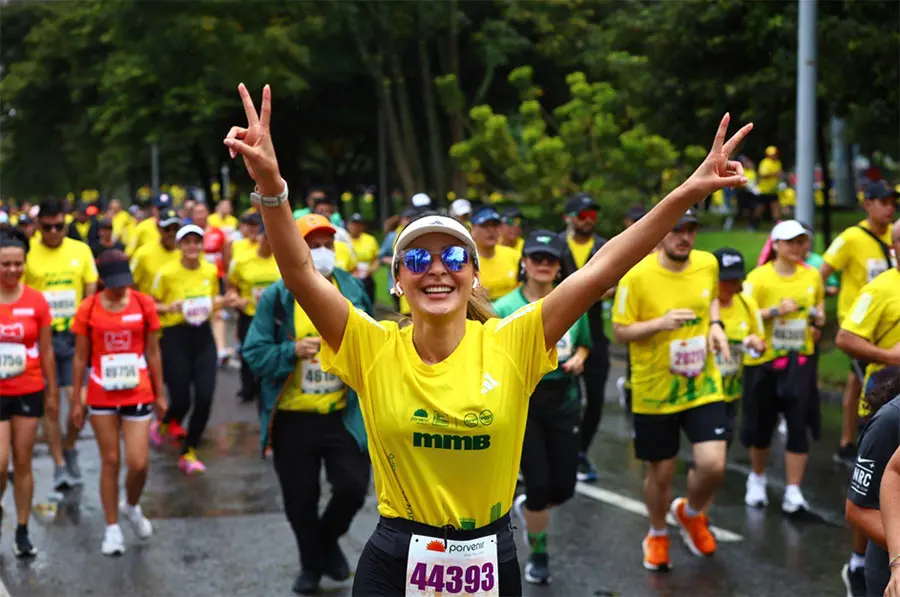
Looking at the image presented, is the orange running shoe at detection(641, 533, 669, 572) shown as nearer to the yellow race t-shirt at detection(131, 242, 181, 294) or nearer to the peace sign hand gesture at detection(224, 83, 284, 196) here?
the peace sign hand gesture at detection(224, 83, 284, 196)

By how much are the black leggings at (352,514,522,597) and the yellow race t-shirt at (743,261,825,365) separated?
19.4ft

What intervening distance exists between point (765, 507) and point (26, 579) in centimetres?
489

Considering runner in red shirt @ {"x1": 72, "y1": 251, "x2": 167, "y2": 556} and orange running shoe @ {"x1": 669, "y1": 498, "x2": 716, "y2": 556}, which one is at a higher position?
runner in red shirt @ {"x1": 72, "y1": 251, "x2": 167, "y2": 556}

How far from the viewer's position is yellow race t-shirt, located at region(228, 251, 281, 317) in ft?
43.0

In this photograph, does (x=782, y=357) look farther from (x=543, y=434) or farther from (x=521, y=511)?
(x=543, y=434)

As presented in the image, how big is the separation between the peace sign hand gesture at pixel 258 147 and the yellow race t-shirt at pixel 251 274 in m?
9.23

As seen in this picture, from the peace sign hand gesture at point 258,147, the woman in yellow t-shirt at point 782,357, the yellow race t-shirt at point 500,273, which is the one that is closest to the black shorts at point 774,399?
the woman in yellow t-shirt at point 782,357

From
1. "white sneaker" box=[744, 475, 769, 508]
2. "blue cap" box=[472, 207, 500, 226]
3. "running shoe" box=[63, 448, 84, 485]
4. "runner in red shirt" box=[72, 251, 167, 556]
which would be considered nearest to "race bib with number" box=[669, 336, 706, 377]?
"white sneaker" box=[744, 475, 769, 508]

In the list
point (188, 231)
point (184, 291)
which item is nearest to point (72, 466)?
point (184, 291)

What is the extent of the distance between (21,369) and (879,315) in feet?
16.2

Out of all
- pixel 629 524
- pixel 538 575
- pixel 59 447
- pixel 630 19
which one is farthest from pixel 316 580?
pixel 630 19

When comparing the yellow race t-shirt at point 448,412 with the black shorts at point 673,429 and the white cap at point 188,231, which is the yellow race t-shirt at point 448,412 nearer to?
the black shorts at point 673,429

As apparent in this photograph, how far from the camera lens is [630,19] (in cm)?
1886

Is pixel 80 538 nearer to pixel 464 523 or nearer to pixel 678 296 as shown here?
pixel 678 296
